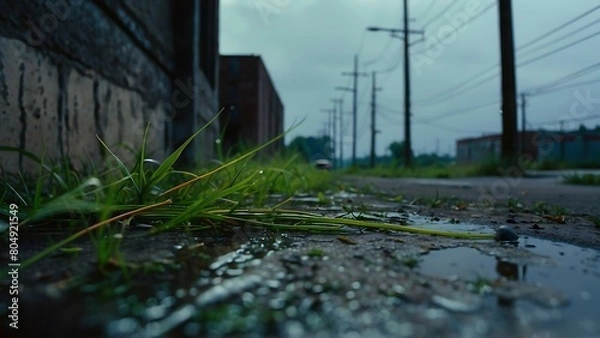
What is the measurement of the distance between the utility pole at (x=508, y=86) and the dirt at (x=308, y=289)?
9.67m

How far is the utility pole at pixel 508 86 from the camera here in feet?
32.4

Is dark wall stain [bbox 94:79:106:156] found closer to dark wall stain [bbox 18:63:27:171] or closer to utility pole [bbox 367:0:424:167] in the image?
dark wall stain [bbox 18:63:27:171]

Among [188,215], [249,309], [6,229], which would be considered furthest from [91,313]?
[6,229]

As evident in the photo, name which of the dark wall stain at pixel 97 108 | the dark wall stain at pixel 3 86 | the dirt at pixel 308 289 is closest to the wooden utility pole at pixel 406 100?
the dark wall stain at pixel 97 108

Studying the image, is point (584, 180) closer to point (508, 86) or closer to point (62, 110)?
point (508, 86)

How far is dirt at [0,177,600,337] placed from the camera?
0.53 metres

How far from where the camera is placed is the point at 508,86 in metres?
9.90

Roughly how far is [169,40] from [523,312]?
4.39 metres

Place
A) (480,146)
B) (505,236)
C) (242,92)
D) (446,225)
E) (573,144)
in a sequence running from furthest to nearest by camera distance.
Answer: (480,146), (573,144), (242,92), (446,225), (505,236)

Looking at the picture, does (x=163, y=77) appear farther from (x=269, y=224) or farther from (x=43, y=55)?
(x=269, y=224)

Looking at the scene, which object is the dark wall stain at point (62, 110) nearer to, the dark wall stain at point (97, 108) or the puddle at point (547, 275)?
the dark wall stain at point (97, 108)

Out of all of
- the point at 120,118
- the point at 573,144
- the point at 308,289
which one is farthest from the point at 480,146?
the point at 308,289

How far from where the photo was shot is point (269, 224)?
3.85ft

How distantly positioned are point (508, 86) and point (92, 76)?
30.5 feet
